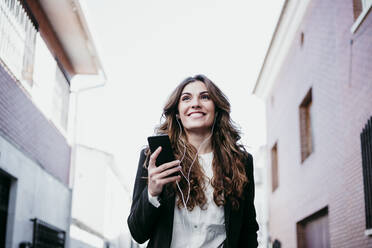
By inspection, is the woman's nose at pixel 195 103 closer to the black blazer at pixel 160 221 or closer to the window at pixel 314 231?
the black blazer at pixel 160 221

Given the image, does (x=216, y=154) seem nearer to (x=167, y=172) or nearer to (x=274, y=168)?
(x=167, y=172)

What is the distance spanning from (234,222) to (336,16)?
316 inches

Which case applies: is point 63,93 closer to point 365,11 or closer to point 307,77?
point 307,77

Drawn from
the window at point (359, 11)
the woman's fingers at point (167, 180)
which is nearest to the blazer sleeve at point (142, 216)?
the woman's fingers at point (167, 180)

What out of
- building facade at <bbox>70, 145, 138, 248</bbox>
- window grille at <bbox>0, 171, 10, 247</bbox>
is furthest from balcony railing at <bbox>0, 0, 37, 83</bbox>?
building facade at <bbox>70, 145, 138, 248</bbox>

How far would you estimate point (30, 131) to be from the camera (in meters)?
9.19

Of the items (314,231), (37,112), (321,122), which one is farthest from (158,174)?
(314,231)

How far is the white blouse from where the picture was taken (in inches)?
101

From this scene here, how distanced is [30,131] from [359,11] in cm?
584

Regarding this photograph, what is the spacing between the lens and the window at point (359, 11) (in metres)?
7.92

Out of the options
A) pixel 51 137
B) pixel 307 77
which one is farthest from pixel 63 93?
pixel 307 77

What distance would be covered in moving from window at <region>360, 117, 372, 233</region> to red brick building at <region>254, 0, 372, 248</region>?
0.05 ft

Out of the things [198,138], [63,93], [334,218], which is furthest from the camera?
[63,93]

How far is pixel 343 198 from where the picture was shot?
9320 millimetres
